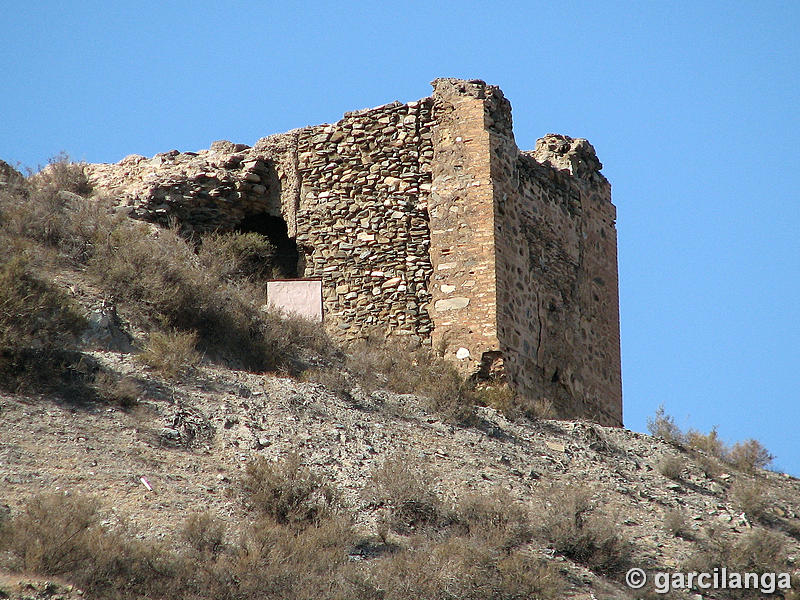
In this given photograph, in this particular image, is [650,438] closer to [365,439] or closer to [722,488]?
[722,488]

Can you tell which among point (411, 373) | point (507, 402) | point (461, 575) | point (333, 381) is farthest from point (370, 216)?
point (461, 575)

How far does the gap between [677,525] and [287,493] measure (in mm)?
3900

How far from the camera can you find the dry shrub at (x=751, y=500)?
12.5 meters

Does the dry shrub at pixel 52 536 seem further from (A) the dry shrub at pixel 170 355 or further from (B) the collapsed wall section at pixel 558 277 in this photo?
(B) the collapsed wall section at pixel 558 277

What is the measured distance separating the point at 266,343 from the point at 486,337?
281 cm

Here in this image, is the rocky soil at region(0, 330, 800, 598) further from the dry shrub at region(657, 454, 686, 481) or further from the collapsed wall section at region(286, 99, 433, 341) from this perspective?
the collapsed wall section at region(286, 99, 433, 341)

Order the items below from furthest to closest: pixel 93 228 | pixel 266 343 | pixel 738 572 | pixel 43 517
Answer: pixel 93 228 → pixel 266 343 → pixel 738 572 → pixel 43 517

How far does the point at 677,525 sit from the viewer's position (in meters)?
11.5

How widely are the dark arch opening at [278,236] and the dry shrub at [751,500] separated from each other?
23.1 ft

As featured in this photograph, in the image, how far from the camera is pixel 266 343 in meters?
14.2

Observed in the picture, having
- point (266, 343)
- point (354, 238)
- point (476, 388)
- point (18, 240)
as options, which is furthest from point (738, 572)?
point (18, 240)

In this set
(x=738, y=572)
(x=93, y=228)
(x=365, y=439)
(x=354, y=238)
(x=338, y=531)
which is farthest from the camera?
(x=354, y=238)

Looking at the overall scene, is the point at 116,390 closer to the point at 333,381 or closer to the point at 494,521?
the point at 333,381

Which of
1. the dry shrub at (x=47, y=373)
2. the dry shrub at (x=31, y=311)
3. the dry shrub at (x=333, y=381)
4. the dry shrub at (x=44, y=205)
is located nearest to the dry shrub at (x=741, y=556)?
the dry shrub at (x=333, y=381)
